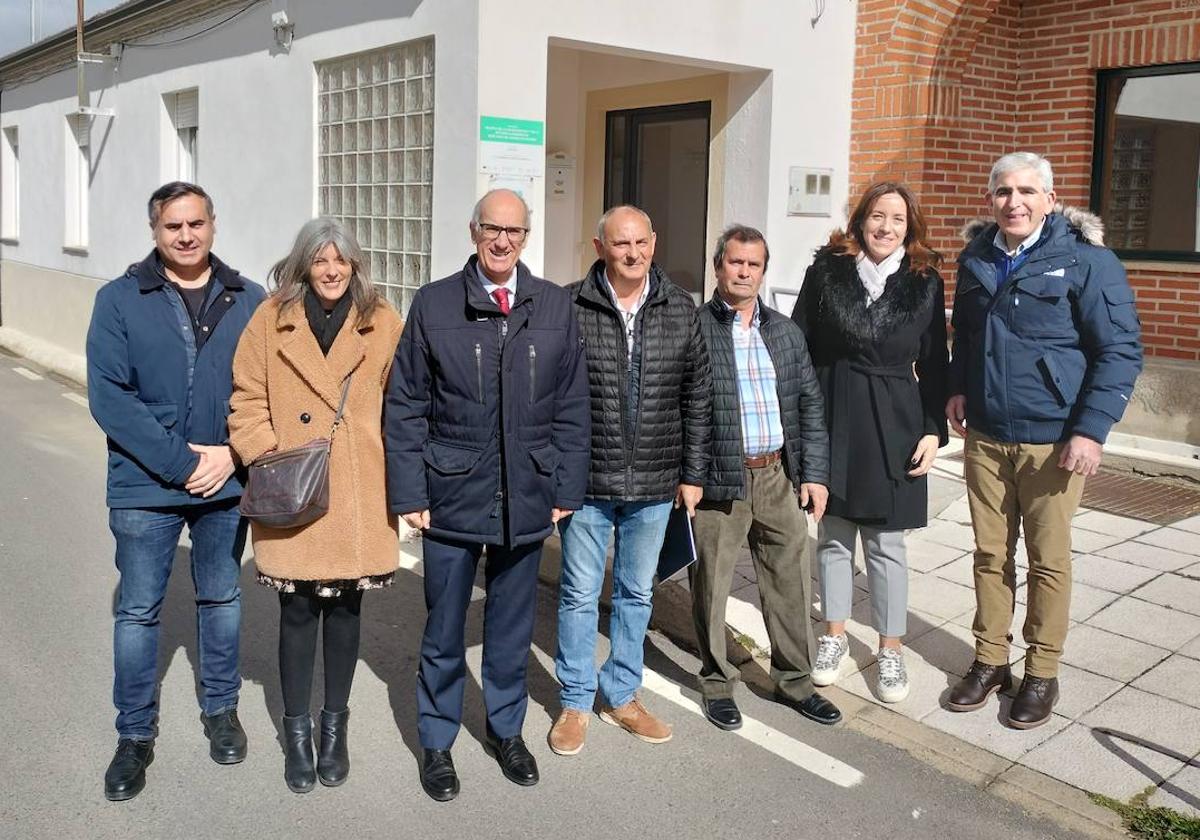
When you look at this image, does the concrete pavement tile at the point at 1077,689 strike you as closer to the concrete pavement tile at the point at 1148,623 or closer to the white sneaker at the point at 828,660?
the concrete pavement tile at the point at 1148,623

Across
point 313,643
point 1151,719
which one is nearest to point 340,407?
point 313,643

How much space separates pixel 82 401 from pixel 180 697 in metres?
8.39

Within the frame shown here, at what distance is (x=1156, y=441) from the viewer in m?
7.73

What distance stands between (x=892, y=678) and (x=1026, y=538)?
0.75m

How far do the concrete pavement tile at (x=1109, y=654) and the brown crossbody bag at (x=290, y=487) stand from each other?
3.20 m

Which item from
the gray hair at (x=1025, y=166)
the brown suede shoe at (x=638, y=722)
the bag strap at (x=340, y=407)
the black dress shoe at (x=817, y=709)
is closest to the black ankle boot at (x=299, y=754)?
the bag strap at (x=340, y=407)

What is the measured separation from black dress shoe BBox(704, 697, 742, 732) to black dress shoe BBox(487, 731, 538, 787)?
736 mm

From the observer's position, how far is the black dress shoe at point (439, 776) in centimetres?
358

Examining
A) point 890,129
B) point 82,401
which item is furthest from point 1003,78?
point 82,401

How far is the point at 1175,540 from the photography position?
628 centimetres

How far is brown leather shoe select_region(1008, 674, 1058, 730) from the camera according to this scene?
162 inches

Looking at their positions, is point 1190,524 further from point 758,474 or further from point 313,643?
point 313,643

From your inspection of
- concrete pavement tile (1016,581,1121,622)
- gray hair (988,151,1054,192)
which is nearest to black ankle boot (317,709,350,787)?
gray hair (988,151,1054,192)

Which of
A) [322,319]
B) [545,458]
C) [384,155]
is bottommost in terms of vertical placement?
[545,458]
